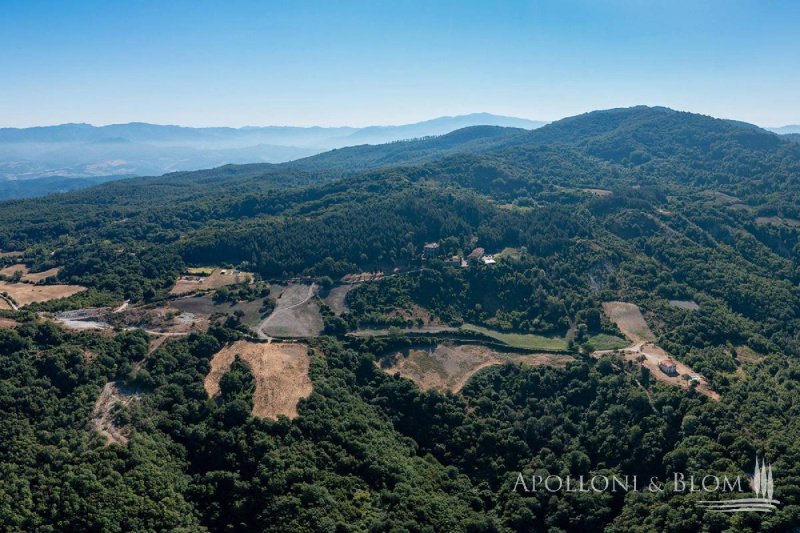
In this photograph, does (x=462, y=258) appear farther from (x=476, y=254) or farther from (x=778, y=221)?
(x=778, y=221)

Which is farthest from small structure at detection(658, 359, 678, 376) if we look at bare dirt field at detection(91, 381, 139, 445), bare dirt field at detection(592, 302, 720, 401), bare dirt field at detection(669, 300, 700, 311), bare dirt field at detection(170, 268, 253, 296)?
bare dirt field at detection(170, 268, 253, 296)

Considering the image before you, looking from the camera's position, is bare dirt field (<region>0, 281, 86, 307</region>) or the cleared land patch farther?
the cleared land patch

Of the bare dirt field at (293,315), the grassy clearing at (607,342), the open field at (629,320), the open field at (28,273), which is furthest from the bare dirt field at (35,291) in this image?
the open field at (629,320)

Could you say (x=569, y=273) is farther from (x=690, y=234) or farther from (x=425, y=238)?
(x=690, y=234)

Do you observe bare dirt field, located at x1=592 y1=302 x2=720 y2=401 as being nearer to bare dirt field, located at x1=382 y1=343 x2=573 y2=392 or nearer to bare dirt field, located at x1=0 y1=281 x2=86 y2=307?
bare dirt field, located at x1=382 y1=343 x2=573 y2=392

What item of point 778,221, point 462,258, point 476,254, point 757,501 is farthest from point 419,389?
point 778,221

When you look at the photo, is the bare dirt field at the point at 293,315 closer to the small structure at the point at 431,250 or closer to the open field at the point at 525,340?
the small structure at the point at 431,250

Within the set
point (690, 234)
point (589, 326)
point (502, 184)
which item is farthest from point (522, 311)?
point (502, 184)
